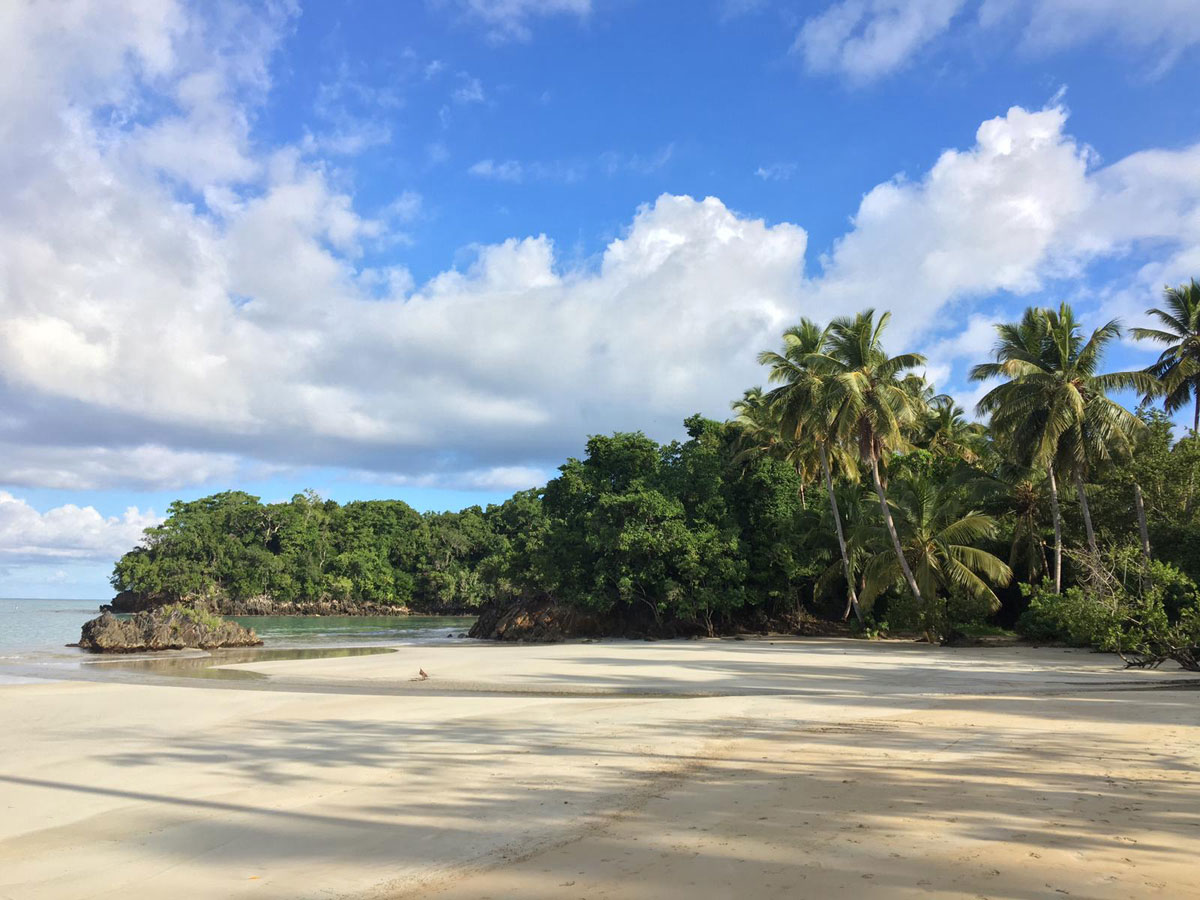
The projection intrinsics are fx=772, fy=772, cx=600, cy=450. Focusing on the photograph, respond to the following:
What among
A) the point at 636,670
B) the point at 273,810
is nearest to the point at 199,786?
the point at 273,810

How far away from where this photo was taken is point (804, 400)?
101ft

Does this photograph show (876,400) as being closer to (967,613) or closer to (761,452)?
(967,613)

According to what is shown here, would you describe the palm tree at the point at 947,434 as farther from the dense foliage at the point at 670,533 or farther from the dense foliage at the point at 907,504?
the dense foliage at the point at 670,533

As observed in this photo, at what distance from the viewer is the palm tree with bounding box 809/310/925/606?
92.3 feet

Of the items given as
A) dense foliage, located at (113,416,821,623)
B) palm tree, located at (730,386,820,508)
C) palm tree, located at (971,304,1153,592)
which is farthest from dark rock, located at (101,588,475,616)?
palm tree, located at (971,304,1153,592)

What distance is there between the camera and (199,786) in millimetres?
7578

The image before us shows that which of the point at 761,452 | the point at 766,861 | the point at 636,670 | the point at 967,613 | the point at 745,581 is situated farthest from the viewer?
the point at 761,452

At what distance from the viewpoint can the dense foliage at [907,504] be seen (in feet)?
81.2

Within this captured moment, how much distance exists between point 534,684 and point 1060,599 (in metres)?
12.7

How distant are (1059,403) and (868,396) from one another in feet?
20.2

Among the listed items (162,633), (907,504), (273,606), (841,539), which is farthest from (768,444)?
(273,606)

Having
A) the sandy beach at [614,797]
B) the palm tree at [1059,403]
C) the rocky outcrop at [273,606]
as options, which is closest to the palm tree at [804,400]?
the palm tree at [1059,403]

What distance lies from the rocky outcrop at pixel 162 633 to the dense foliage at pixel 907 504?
14.0 metres

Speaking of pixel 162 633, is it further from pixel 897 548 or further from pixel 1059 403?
pixel 1059 403
